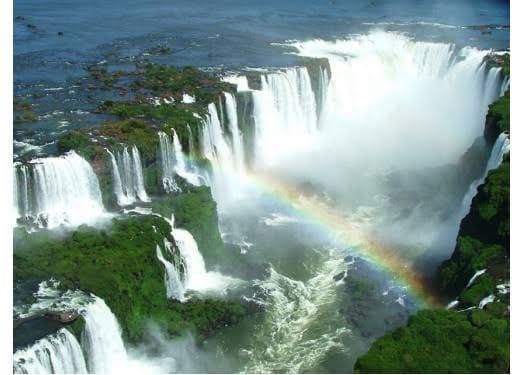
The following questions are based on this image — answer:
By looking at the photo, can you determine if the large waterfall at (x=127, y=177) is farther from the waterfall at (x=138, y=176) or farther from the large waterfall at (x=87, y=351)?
the large waterfall at (x=87, y=351)

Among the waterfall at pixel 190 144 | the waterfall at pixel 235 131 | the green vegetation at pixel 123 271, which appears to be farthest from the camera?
the waterfall at pixel 235 131

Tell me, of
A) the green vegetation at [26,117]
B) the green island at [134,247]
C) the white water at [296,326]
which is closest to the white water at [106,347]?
the green island at [134,247]

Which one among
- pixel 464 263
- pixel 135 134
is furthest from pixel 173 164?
pixel 464 263

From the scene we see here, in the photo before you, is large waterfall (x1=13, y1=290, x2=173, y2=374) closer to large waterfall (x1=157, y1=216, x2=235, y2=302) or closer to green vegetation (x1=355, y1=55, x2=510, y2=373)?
large waterfall (x1=157, y1=216, x2=235, y2=302)

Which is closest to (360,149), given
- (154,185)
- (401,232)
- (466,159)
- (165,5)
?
(466,159)

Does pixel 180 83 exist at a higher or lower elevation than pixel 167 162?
higher

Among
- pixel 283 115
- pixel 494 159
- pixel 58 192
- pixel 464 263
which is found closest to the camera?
pixel 464 263

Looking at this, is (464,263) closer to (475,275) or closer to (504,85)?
(475,275)

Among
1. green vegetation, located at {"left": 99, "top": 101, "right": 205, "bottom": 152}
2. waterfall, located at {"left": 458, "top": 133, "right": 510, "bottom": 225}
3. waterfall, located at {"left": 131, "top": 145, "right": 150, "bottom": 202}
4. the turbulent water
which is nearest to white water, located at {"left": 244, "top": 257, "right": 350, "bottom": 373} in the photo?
the turbulent water
